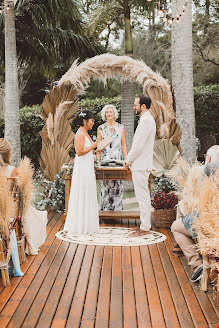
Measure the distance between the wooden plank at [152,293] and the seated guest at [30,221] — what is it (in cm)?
129

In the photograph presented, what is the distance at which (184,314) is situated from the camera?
354 centimetres

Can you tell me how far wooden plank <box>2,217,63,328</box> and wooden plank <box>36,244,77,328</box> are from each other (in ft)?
0.58

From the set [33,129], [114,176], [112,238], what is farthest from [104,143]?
[33,129]

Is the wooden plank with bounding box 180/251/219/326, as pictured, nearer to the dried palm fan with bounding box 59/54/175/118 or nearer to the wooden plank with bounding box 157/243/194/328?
the wooden plank with bounding box 157/243/194/328

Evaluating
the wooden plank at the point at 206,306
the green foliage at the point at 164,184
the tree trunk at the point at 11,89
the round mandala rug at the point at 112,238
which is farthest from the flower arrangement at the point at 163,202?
the tree trunk at the point at 11,89

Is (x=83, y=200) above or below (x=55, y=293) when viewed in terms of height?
above

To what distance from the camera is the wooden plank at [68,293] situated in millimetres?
3432

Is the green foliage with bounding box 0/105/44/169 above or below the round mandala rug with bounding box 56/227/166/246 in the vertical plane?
above

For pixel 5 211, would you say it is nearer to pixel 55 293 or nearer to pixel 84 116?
pixel 55 293

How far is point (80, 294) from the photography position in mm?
3963

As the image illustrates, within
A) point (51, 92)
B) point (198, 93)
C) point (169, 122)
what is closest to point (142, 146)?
point (169, 122)

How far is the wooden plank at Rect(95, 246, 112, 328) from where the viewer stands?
3421 millimetres

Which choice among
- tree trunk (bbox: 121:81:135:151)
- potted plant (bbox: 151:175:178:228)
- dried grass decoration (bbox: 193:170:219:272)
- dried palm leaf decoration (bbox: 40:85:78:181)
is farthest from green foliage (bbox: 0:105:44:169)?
dried grass decoration (bbox: 193:170:219:272)

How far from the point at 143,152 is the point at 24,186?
5.68ft
